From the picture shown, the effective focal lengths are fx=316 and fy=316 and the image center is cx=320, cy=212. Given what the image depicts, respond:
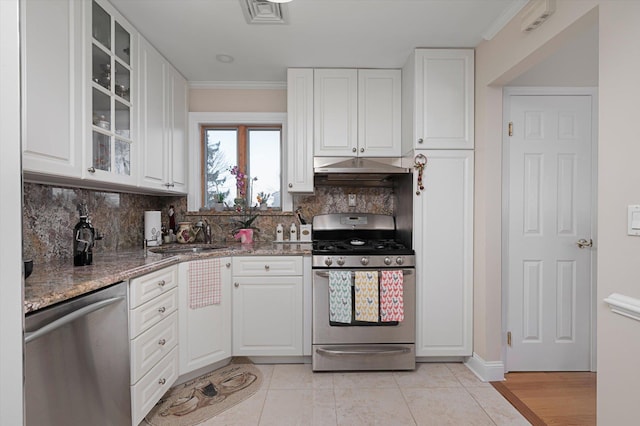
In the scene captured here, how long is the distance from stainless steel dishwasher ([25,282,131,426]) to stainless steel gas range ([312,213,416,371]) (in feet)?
4.21

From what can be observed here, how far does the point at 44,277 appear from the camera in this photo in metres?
1.43

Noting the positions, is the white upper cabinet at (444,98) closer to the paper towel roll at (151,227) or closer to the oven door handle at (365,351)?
the oven door handle at (365,351)

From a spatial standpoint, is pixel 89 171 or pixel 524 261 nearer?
pixel 89 171

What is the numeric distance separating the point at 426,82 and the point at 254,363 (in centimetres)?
261

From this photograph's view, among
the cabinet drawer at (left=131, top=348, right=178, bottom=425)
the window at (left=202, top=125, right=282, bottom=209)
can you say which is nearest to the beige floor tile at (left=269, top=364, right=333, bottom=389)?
the cabinet drawer at (left=131, top=348, right=178, bottom=425)

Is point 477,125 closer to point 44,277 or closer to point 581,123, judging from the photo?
point 581,123

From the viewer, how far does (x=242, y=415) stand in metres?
1.89

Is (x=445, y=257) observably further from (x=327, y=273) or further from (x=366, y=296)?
(x=327, y=273)

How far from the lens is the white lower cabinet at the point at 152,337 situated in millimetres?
1636

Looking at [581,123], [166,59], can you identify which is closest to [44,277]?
[166,59]

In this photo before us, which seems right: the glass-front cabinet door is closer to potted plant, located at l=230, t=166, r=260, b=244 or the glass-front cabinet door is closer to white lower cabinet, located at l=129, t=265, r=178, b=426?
white lower cabinet, located at l=129, t=265, r=178, b=426

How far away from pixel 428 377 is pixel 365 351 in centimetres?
49

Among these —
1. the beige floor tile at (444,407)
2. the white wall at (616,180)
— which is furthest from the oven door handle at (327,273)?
the white wall at (616,180)

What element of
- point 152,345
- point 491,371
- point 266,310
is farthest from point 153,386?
point 491,371
